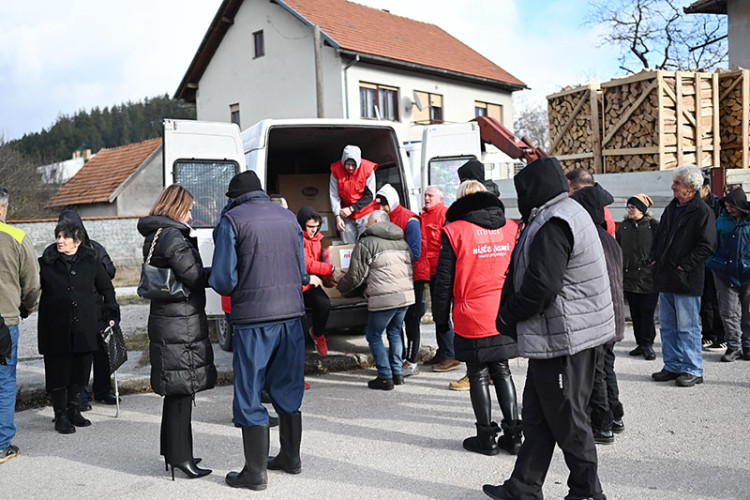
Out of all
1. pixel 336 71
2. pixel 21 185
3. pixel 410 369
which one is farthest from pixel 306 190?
pixel 21 185

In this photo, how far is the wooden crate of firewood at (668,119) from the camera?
33.9ft

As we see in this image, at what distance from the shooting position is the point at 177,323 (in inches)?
173

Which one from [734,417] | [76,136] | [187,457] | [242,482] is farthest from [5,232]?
[76,136]

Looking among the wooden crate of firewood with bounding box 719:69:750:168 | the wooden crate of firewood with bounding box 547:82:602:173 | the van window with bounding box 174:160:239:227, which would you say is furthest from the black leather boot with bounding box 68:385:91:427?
the wooden crate of firewood with bounding box 719:69:750:168

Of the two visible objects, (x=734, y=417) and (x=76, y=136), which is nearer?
(x=734, y=417)

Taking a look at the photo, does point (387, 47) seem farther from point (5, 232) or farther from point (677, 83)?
point (5, 232)

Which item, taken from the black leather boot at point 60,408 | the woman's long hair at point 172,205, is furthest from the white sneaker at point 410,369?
the woman's long hair at point 172,205

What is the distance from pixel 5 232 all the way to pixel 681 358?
5.91 m

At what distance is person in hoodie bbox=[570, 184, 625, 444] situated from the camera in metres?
4.80

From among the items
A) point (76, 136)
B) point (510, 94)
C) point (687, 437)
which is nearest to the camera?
point (687, 437)

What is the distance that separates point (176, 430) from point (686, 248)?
4.69 m

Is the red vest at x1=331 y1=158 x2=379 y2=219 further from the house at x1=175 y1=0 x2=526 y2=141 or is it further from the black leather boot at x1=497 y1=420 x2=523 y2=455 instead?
the house at x1=175 y1=0 x2=526 y2=141

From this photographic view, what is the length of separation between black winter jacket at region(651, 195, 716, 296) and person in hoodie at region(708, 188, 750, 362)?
3.86 feet

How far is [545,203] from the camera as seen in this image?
364 cm
